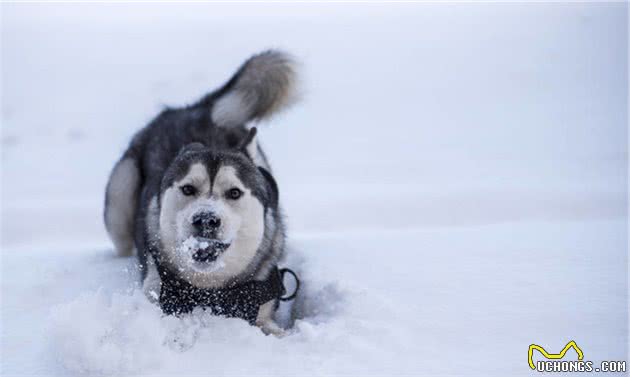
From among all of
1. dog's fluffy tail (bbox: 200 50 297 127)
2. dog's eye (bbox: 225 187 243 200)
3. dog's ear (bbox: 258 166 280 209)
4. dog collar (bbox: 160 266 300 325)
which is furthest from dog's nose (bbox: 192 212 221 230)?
dog's fluffy tail (bbox: 200 50 297 127)

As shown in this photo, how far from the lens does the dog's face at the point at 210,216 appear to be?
2635 millimetres

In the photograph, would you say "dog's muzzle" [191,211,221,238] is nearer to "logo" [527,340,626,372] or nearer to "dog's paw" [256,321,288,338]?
"dog's paw" [256,321,288,338]

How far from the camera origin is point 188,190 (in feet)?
9.18

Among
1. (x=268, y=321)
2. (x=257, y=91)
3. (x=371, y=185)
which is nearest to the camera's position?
(x=268, y=321)

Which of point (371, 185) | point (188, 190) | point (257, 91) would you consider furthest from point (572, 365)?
point (371, 185)

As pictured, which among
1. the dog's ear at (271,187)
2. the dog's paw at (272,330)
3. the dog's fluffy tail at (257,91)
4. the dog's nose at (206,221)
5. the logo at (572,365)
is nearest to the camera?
the logo at (572,365)

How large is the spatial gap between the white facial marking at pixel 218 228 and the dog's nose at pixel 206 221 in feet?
0.05

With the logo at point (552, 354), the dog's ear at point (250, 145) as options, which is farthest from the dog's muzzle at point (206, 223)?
the logo at point (552, 354)

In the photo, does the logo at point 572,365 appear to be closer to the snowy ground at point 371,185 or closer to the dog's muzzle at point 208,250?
the snowy ground at point 371,185

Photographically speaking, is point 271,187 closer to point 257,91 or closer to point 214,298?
point 214,298

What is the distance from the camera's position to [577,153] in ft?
24.1

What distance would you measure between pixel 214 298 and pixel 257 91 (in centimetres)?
182

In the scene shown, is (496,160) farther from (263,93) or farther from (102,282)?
(102,282)

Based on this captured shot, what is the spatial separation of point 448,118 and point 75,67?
25.0 feet
